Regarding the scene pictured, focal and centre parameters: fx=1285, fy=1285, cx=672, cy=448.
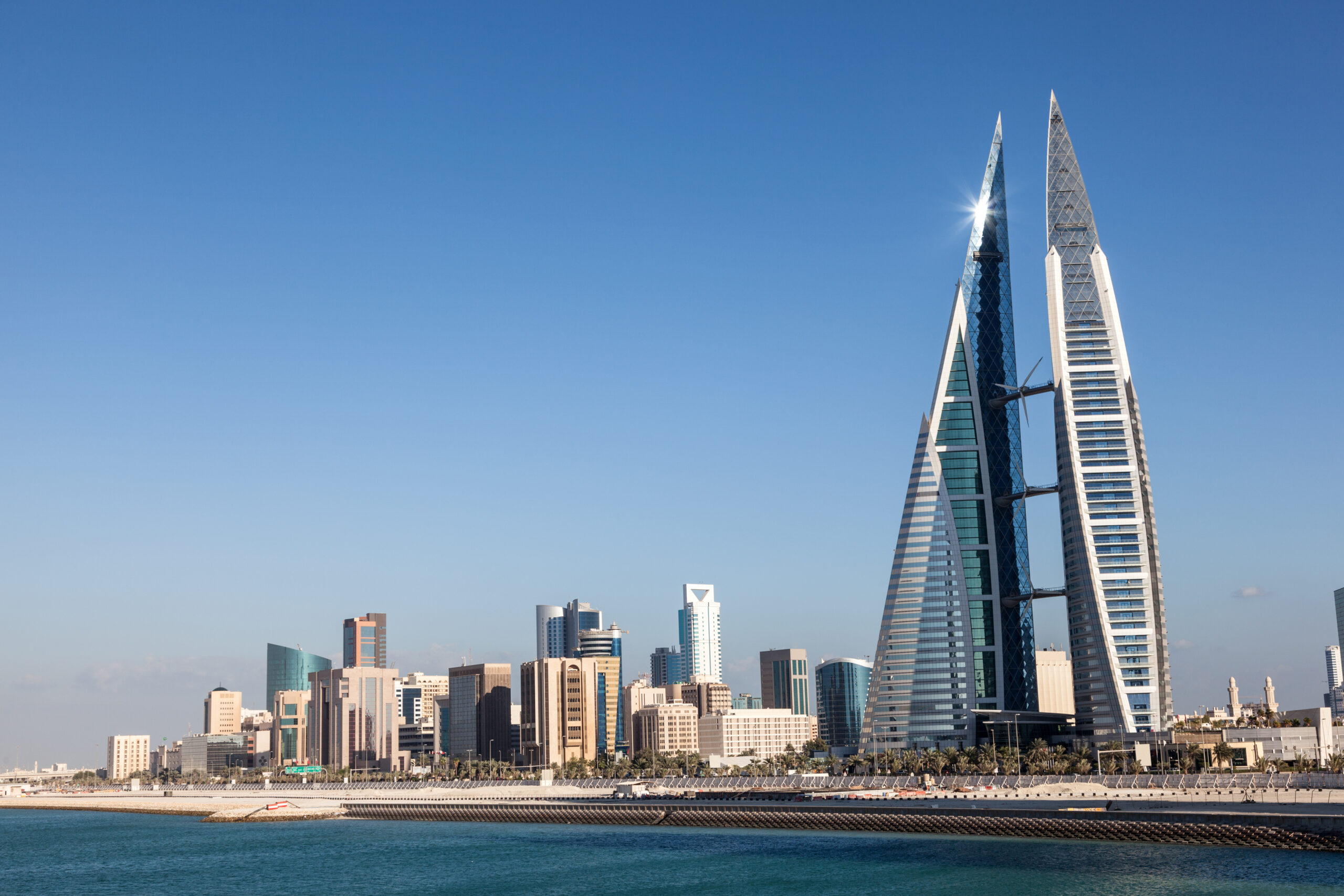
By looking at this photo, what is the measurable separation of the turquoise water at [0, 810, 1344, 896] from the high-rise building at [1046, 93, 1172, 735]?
80806 millimetres

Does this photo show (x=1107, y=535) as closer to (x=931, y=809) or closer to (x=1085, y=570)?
(x=1085, y=570)

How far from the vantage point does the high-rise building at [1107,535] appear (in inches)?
7082

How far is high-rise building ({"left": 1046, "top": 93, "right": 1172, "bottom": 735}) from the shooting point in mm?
179875

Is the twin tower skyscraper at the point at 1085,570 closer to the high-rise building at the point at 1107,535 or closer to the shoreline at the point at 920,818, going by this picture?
the high-rise building at the point at 1107,535

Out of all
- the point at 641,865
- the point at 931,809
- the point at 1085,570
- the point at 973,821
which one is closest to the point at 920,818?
the point at 931,809

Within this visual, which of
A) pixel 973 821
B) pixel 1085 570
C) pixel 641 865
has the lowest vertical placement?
pixel 641 865

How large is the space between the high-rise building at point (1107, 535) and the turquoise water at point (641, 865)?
265ft

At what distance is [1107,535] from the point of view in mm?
182875

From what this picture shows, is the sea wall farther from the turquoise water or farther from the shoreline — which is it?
the turquoise water

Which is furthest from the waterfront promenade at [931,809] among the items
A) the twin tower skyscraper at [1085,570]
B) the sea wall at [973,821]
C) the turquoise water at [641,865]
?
the twin tower skyscraper at [1085,570]

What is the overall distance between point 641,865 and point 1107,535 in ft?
353

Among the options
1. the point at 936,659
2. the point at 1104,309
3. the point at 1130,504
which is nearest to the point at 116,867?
the point at 936,659

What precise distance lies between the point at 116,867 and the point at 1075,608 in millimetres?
130874

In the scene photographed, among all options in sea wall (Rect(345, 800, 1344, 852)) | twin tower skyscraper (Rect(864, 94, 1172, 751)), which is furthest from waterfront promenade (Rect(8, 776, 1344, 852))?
twin tower skyscraper (Rect(864, 94, 1172, 751))
